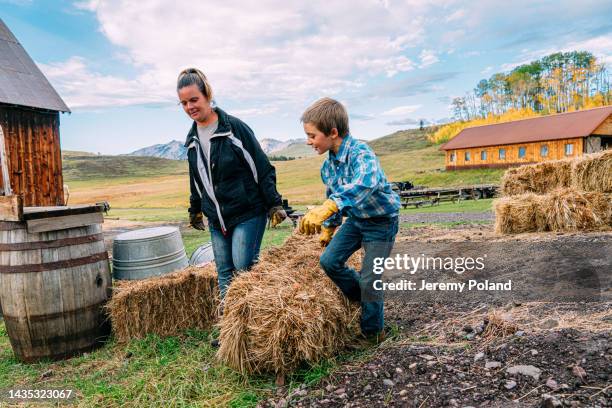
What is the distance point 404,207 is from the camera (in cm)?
2467

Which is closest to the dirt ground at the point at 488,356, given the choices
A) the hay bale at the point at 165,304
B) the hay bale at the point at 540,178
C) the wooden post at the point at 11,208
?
the hay bale at the point at 165,304

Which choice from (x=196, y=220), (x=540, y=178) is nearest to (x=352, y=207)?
(x=196, y=220)

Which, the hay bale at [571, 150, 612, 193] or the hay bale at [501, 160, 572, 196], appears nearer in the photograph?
the hay bale at [571, 150, 612, 193]

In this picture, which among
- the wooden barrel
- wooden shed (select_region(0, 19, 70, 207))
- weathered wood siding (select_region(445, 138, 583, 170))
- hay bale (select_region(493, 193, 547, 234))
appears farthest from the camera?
weathered wood siding (select_region(445, 138, 583, 170))

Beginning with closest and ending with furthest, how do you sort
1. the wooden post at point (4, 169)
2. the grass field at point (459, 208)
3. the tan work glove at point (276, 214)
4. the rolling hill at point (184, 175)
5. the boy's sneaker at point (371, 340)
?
1. the boy's sneaker at point (371, 340)
2. the tan work glove at point (276, 214)
3. the wooden post at point (4, 169)
4. the grass field at point (459, 208)
5. the rolling hill at point (184, 175)

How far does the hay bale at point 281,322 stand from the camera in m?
3.02

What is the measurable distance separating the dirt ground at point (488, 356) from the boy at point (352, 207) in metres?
0.46

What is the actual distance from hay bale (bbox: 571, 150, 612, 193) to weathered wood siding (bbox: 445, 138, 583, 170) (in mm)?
33159

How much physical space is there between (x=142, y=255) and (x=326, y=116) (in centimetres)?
280

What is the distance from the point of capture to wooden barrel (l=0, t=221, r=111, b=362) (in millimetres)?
4043

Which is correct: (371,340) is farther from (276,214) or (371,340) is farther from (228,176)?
(228,176)

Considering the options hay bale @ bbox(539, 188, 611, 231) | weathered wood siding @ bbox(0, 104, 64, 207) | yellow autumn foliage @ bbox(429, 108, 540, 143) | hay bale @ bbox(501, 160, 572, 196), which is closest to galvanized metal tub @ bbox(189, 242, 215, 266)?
hay bale @ bbox(539, 188, 611, 231)

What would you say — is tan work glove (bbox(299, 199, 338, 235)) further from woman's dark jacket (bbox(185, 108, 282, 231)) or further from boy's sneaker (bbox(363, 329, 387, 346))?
boy's sneaker (bbox(363, 329, 387, 346))

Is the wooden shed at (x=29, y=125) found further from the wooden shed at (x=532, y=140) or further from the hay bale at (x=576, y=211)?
the wooden shed at (x=532, y=140)
